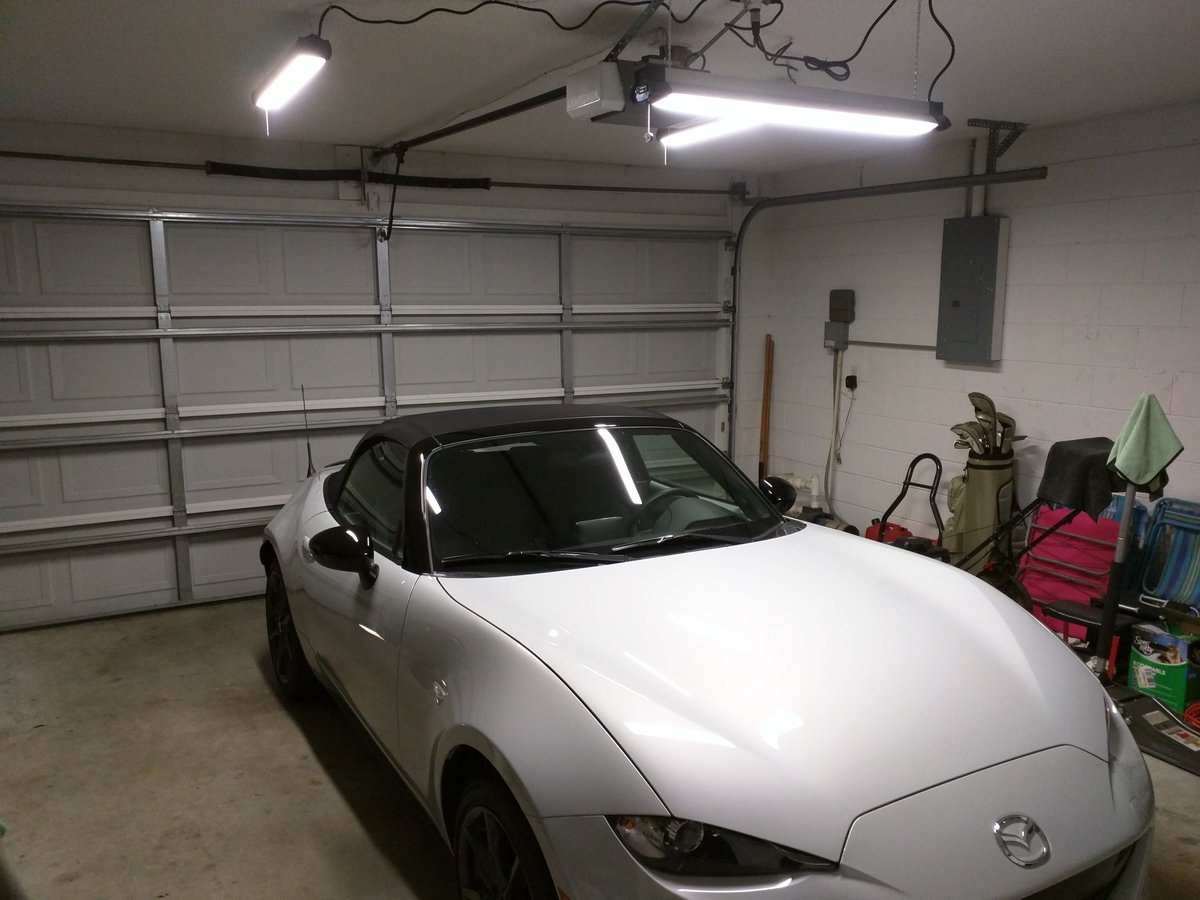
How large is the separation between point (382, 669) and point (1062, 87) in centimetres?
398

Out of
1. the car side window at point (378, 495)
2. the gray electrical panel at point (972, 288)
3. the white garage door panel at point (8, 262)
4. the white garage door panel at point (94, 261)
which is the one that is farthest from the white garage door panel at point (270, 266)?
the gray electrical panel at point (972, 288)

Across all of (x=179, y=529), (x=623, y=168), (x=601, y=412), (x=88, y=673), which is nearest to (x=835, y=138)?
(x=623, y=168)

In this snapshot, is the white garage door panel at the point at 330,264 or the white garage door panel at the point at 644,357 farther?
Answer: the white garage door panel at the point at 644,357

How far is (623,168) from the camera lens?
6.63 metres

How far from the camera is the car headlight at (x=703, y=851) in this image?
1609 mm

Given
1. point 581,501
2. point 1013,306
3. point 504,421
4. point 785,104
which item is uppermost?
→ point 785,104

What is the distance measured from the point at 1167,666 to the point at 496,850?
335cm

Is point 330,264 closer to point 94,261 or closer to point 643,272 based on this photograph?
point 94,261

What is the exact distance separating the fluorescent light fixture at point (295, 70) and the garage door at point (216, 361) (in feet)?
6.29

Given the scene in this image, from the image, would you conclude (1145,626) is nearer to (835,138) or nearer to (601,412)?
(601,412)

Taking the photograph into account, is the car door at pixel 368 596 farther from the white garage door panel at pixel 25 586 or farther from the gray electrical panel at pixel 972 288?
the gray electrical panel at pixel 972 288

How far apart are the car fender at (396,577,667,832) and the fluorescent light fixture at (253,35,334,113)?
1.88m

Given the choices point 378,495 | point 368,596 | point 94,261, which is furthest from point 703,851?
point 94,261

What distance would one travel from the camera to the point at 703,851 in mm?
1641
